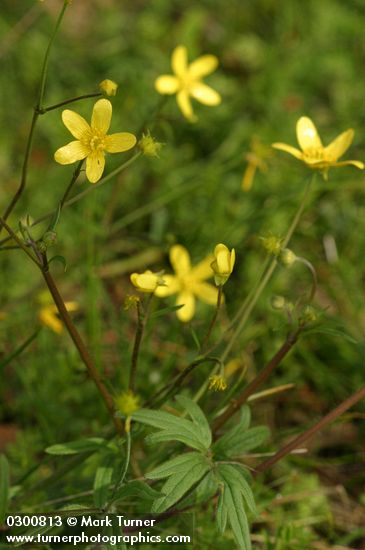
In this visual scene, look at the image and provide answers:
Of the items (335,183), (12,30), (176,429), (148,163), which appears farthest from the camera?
(12,30)

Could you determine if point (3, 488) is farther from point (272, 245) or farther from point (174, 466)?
point (272, 245)

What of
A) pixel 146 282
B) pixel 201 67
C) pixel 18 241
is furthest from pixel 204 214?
pixel 18 241

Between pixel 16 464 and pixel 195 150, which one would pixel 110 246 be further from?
pixel 16 464

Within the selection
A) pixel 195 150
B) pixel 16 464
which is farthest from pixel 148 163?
pixel 16 464

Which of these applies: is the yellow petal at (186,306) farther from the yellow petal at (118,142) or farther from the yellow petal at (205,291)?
the yellow petal at (118,142)

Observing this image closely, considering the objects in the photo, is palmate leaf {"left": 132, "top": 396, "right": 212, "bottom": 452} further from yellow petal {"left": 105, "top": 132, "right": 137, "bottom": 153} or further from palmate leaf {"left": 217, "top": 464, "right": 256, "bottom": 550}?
yellow petal {"left": 105, "top": 132, "right": 137, "bottom": 153}

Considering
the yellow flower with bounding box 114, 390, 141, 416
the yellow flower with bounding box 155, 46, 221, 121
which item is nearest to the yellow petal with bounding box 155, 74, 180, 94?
the yellow flower with bounding box 155, 46, 221, 121
